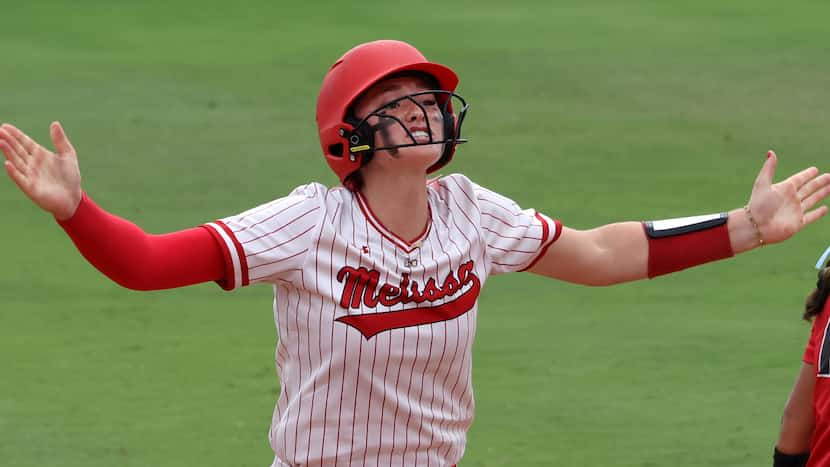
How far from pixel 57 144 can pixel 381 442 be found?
1129 millimetres

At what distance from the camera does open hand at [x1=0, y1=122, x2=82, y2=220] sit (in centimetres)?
359

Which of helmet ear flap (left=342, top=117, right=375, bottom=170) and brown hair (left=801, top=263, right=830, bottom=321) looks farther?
brown hair (left=801, top=263, right=830, bottom=321)

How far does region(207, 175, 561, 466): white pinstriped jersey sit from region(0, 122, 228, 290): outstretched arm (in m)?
0.08

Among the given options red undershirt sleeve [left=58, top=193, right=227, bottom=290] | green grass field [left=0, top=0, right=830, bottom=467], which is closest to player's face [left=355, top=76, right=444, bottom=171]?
red undershirt sleeve [left=58, top=193, right=227, bottom=290]

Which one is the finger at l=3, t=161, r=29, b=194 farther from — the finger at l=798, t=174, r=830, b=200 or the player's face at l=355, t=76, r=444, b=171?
the finger at l=798, t=174, r=830, b=200

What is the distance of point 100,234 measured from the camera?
3.71 metres

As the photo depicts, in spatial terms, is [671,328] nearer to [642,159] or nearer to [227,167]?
[642,159]

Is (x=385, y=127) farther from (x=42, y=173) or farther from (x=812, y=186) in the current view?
(x=812, y=186)

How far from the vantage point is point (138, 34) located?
12836mm

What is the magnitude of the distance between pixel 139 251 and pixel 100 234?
0.40 ft

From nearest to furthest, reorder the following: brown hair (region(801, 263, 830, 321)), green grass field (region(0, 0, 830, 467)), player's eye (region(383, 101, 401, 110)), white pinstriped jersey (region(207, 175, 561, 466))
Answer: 1. white pinstriped jersey (region(207, 175, 561, 466))
2. player's eye (region(383, 101, 401, 110))
3. brown hair (region(801, 263, 830, 321))
4. green grass field (region(0, 0, 830, 467))

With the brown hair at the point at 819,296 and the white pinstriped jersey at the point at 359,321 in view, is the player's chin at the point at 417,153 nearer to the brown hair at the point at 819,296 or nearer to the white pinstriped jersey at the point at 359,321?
the white pinstriped jersey at the point at 359,321

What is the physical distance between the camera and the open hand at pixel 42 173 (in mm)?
3588

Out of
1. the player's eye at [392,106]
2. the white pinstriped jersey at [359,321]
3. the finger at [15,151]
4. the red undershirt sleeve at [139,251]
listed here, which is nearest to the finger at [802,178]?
the white pinstriped jersey at [359,321]
